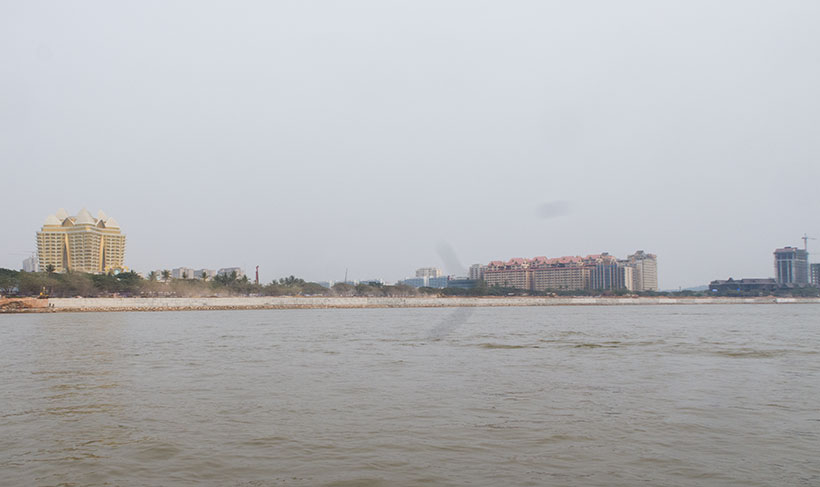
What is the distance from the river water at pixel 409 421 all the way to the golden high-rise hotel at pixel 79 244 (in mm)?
171648

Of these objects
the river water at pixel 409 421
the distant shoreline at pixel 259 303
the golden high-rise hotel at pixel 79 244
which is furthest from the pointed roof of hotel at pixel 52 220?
the river water at pixel 409 421

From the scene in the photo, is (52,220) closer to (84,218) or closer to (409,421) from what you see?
(84,218)

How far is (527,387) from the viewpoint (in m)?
13.3

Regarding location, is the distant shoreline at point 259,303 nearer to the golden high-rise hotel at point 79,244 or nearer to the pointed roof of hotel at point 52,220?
the golden high-rise hotel at point 79,244

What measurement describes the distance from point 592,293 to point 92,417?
631 feet

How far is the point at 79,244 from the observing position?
171375mm

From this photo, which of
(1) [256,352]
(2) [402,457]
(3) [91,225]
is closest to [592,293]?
(3) [91,225]

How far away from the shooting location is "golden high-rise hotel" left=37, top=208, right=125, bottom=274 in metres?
170

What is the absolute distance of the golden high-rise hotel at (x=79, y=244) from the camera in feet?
558

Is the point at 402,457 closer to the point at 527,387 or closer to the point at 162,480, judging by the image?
the point at 162,480

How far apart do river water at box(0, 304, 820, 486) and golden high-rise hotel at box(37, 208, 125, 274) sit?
17165 cm

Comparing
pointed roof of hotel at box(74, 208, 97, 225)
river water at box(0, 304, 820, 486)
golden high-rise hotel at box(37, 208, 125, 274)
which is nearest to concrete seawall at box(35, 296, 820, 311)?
river water at box(0, 304, 820, 486)

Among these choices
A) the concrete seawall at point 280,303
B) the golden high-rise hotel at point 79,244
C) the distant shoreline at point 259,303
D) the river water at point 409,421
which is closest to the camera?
the river water at point 409,421

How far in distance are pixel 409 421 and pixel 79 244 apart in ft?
619
